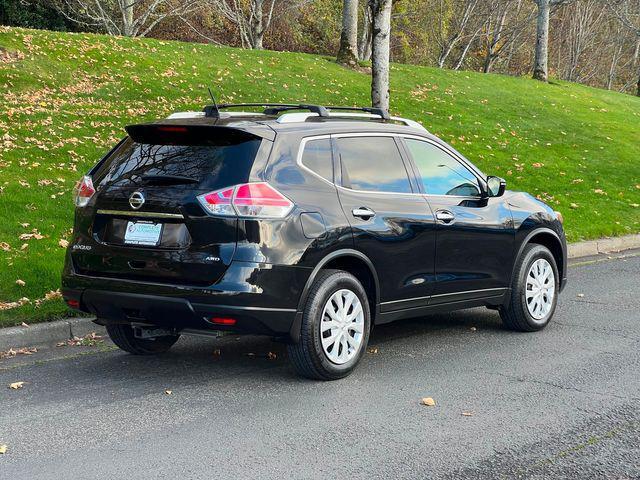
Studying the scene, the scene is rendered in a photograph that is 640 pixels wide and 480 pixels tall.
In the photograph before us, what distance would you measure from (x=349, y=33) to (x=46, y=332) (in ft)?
68.1

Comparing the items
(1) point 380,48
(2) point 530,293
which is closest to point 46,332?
(2) point 530,293

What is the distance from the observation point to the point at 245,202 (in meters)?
5.69

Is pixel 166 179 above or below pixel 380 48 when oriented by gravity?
below

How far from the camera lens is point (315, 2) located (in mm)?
44875

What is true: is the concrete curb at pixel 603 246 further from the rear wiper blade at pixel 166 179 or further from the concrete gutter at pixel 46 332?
the rear wiper blade at pixel 166 179

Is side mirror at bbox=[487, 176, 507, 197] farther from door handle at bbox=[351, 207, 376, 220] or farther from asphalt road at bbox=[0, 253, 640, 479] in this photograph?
door handle at bbox=[351, 207, 376, 220]

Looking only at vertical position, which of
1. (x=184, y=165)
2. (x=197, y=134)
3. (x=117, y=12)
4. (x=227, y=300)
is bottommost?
(x=227, y=300)

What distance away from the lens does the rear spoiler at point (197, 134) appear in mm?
5934

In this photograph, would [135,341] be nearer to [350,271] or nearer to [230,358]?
[230,358]

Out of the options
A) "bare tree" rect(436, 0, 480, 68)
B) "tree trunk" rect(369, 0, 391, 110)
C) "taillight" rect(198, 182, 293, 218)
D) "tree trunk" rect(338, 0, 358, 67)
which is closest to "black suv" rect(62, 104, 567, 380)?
"taillight" rect(198, 182, 293, 218)

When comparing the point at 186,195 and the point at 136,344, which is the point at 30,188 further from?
the point at 186,195

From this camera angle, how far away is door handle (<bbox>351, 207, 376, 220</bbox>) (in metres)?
6.29

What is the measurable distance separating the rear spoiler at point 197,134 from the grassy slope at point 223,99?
7.23 ft

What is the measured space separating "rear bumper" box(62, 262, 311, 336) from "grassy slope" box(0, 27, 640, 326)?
6.36ft
